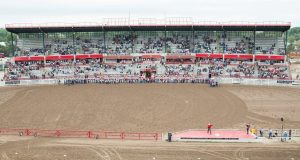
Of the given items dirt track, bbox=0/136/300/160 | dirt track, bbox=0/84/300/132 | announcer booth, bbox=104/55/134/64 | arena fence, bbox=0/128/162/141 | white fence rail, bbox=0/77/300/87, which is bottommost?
dirt track, bbox=0/136/300/160

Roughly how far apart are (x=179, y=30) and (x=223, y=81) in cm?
1598

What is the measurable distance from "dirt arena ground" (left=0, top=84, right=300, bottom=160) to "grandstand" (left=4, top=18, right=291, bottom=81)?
857 centimetres

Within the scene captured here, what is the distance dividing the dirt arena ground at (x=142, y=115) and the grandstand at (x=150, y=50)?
8569 mm

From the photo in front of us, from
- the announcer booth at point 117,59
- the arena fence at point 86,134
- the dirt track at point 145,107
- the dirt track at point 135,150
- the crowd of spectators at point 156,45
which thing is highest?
the crowd of spectators at point 156,45

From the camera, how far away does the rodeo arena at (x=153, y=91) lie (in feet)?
106

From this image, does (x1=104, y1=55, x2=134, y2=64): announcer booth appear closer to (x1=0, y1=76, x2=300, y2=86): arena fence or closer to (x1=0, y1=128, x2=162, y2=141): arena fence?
(x1=0, y1=76, x2=300, y2=86): arena fence

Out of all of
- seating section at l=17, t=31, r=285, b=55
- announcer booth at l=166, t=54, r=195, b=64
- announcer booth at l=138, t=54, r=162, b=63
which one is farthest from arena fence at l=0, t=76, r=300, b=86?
seating section at l=17, t=31, r=285, b=55

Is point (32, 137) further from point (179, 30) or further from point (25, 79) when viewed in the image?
point (179, 30)

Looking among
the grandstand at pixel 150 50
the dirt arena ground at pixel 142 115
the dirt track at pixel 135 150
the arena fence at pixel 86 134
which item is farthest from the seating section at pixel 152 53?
the dirt track at pixel 135 150

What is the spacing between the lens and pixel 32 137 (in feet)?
111

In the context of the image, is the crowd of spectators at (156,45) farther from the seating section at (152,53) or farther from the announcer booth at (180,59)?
the announcer booth at (180,59)

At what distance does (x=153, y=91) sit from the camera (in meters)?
54.3

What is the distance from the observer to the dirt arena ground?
2952cm

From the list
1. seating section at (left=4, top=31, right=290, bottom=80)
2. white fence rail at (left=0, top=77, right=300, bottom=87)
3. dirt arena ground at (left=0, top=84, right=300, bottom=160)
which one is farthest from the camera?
seating section at (left=4, top=31, right=290, bottom=80)
